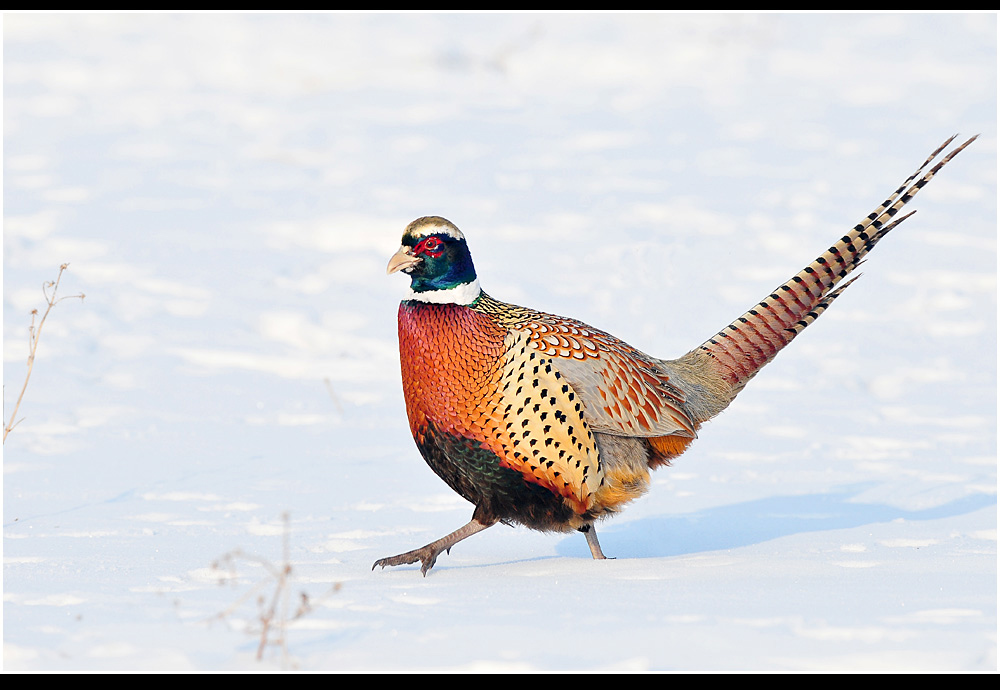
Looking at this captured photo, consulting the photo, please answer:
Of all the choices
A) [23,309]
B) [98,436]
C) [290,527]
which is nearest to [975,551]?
[290,527]

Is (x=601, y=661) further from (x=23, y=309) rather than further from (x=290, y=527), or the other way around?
(x=23, y=309)

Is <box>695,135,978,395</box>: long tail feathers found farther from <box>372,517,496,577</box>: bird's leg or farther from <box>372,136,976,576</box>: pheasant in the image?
<box>372,517,496,577</box>: bird's leg

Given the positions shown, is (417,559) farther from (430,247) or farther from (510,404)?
(430,247)

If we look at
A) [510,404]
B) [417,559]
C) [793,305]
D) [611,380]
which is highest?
[793,305]

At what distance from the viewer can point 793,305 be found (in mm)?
5754

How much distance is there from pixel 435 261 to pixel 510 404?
0.66m

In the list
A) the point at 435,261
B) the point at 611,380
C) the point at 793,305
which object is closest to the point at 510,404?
the point at 611,380

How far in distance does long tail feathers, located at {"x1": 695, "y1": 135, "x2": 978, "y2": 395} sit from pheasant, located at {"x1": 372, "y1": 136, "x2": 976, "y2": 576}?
0.64 m

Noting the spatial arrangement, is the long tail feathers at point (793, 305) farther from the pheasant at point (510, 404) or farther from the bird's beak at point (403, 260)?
the bird's beak at point (403, 260)

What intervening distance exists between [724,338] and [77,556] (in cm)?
303

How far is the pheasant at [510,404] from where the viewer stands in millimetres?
4891

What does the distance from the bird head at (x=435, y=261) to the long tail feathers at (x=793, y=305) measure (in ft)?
4.75

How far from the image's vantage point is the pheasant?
4.89 meters

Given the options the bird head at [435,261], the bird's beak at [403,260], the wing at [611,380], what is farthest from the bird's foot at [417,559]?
the bird's beak at [403,260]
